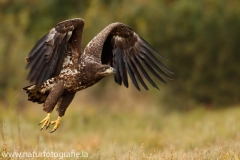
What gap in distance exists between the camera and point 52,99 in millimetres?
8586

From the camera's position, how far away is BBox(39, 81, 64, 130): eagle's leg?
8527 mm

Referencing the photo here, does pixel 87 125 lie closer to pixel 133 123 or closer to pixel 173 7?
pixel 133 123

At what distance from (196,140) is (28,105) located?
34.1 feet

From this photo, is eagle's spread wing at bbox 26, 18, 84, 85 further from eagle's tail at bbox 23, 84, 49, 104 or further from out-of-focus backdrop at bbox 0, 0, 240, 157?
out-of-focus backdrop at bbox 0, 0, 240, 157

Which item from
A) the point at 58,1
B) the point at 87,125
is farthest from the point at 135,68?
the point at 58,1

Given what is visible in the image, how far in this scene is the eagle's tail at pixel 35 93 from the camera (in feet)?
28.9

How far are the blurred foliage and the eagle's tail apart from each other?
12.1m

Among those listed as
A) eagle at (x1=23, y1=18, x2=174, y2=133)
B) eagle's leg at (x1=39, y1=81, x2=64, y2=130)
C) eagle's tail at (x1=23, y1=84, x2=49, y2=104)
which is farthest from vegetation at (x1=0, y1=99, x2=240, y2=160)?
eagle's tail at (x1=23, y1=84, x2=49, y2=104)

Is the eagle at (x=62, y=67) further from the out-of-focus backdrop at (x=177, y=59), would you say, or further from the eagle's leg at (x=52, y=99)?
the out-of-focus backdrop at (x=177, y=59)

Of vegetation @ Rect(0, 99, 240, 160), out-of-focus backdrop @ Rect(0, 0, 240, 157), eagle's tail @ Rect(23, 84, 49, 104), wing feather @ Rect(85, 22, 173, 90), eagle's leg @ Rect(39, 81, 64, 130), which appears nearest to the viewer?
eagle's leg @ Rect(39, 81, 64, 130)

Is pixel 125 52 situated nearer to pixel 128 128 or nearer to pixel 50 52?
pixel 50 52

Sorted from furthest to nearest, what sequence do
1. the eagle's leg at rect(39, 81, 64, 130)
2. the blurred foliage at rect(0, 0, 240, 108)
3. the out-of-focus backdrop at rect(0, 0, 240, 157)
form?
1. the blurred foliage at rect(0, 0, 240, 108)
2. the out-of-focus backdrop at rect(0, 0, 240, 157)
3. the eagle's leg at rect(39, 81, 64, 130)

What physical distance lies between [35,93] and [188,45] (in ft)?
45.3

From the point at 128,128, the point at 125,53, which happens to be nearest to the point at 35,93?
the point at 125,53
